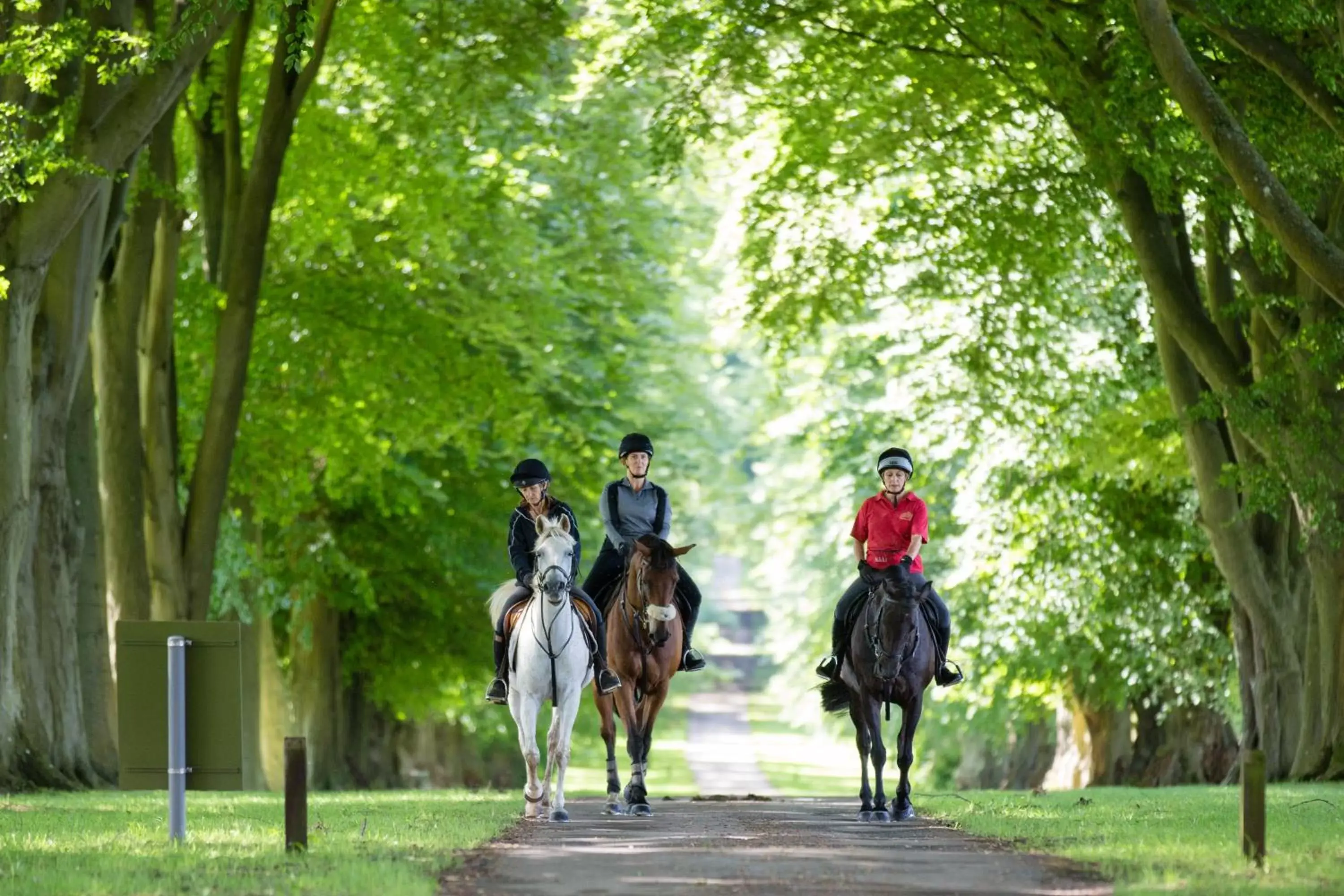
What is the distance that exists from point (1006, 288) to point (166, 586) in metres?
12.6

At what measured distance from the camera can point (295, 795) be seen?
1276cm

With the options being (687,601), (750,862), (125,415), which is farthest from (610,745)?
(125,415)

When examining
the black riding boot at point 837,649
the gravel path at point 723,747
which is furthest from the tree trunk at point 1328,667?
the black riding boot at point 837,649

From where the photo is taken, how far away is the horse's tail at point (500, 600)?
17312 millimetres

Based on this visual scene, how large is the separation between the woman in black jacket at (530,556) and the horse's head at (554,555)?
0.07m

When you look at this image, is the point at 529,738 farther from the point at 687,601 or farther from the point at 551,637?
the point at 687,601

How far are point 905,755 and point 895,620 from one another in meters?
1.18

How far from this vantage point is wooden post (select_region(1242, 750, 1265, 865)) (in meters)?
12.1

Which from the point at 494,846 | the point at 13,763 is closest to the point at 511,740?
→ the point at 13,763

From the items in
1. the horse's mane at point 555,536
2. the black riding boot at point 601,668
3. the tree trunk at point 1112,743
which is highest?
the horse's mane at point 555,536

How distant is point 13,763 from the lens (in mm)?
→ 20844

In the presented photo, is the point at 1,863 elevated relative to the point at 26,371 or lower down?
lower down

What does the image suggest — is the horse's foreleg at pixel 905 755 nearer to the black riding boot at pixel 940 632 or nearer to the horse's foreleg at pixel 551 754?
the black riding boot at pixel 940 632

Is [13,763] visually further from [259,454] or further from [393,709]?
[393,709]
